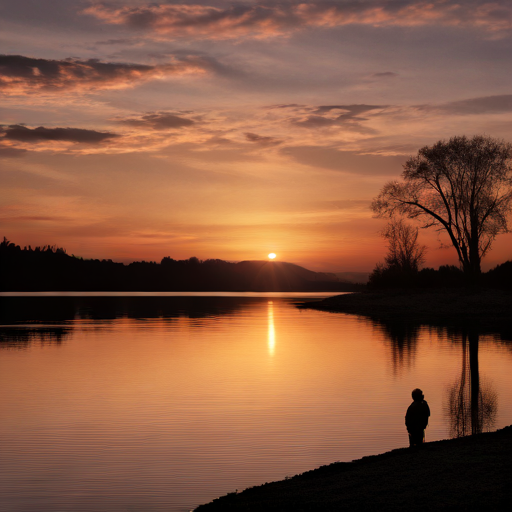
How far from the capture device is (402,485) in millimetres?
9547

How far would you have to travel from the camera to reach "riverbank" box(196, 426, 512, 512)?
8.73 m

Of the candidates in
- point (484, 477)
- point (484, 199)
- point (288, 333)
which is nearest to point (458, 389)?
point (484, 477)

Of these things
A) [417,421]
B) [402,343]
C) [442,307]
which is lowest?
[402,343]

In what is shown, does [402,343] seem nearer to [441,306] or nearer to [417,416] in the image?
[417,416]

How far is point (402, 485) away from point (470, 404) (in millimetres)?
9416

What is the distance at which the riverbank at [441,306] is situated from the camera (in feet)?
194

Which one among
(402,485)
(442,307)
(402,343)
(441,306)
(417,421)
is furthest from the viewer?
(441,306)

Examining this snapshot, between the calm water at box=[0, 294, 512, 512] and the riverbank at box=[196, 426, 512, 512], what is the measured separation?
1.14 m

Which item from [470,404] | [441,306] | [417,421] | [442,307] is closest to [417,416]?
[417,421]

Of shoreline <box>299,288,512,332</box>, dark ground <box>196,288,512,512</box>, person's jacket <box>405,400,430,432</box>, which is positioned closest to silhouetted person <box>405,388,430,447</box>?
person's jacket <box>405,400,430,432</box>

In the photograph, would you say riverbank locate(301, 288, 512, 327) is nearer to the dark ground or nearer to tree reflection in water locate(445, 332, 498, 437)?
tree reflection in water locate(445, 332, 498, 437)

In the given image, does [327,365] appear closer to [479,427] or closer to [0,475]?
[479,427]

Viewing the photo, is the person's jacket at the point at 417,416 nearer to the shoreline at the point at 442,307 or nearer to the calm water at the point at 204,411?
the calm water at the point at 204,411

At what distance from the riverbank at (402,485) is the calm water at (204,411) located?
44.8 inches
